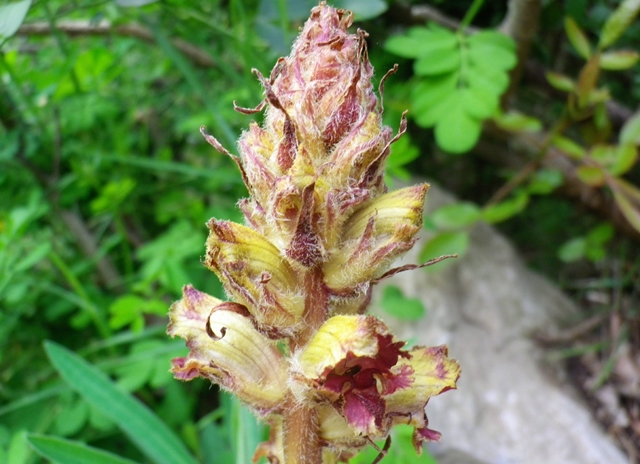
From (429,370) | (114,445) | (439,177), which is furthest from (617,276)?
(114,445)

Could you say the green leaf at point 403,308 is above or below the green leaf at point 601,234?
above

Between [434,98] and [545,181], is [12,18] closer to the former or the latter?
[434,98]

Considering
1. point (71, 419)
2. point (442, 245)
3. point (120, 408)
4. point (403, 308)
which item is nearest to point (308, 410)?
point (120, 408)

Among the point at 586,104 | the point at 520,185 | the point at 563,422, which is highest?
the point at 586,104

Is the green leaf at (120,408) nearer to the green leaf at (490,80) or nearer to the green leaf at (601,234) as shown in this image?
the green leaf at (490,80)

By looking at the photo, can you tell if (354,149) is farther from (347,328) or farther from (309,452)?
(309,452)

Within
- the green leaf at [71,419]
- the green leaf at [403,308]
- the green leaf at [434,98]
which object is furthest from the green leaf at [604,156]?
the green leaf at [71,419]
